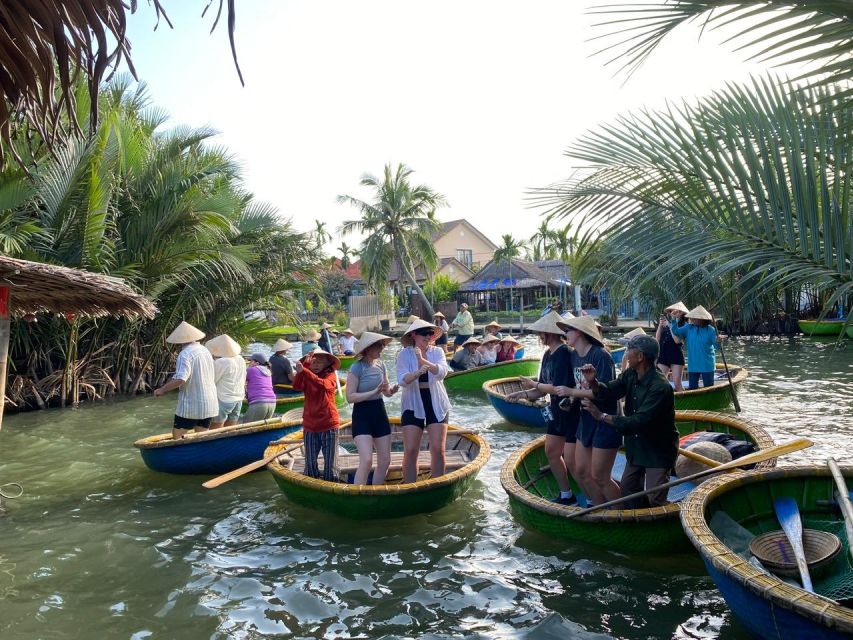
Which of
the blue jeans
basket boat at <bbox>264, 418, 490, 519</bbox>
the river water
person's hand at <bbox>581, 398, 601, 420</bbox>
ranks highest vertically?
person's hand at <bbox>581, 398, 601, 420</bbox>

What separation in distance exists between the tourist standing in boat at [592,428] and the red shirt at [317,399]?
98.8 inches

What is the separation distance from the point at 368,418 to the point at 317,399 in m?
0.61

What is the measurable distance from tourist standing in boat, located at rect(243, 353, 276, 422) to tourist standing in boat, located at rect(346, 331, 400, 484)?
11.6 feet

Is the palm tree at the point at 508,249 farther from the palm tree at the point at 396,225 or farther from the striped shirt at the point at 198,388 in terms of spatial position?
the striped shirt at the point at 198,388

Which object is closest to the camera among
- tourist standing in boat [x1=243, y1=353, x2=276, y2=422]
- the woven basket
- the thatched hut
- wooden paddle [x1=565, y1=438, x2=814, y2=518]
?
the woven basket

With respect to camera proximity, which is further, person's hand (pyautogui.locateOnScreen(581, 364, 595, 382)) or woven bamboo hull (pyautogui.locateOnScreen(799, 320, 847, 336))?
woven bamboo hull (pyautogui.locateOnScreen(799, 320, 847, 336))

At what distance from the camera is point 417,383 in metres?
6.66

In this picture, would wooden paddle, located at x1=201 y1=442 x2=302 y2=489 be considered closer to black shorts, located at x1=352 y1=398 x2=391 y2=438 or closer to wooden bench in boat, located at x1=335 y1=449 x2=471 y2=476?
wooden bench in boat, located at x1=335 y1=449 x2=471 y2=476

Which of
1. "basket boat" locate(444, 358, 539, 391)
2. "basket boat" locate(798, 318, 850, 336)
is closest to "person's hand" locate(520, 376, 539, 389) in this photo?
"basket boat" locate(444, 358, 539, 391)

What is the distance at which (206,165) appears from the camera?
53.9 ft

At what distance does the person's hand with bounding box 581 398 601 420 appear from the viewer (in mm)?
5457

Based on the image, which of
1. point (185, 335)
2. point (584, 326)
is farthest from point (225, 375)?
point (584, 326)

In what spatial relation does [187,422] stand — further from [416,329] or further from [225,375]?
[416,329]

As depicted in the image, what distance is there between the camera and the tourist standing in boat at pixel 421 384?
6566 millimetres
